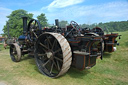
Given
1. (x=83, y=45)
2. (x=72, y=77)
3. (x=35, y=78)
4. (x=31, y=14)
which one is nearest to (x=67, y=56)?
(x=83, y=45)

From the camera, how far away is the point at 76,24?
4398mm

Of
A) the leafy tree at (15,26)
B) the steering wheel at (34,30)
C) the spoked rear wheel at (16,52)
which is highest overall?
the leafy tree at (15,26)

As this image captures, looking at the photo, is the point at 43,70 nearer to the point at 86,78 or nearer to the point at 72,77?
the point at 72,77

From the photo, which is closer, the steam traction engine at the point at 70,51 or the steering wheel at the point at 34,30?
the steam traction engine at the point at 70,51

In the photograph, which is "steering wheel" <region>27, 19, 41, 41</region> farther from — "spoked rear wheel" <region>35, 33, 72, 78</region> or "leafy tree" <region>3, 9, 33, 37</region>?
"leafy tree" <region>3, 9, 33, 37</region>

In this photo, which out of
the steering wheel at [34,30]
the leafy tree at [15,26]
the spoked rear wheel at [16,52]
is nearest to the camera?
the steering wheel at [34,30]

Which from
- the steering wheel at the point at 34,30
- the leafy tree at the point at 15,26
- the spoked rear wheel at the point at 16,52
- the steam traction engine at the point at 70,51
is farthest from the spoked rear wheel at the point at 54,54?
the leafy tree at the point at 15,26

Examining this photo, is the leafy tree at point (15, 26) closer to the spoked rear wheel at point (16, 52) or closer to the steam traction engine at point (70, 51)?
the spoked rear wheel at point (16, 52)

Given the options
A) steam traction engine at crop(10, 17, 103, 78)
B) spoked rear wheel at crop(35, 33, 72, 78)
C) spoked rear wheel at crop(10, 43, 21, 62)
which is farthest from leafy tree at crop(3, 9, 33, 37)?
steam traction engine at crop(10, 17, 103, 78)

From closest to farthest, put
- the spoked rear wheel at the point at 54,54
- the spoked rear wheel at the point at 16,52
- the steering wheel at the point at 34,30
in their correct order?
1. the spoked rear wheel at the point at 54,54
2. the steering wheel at the point at 34,30
3. the spoked rear wheel at the point at 16,52

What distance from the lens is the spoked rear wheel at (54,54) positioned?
10.3 feet

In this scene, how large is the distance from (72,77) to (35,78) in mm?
1304

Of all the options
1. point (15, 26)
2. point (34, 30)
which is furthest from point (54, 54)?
point (15, 26)

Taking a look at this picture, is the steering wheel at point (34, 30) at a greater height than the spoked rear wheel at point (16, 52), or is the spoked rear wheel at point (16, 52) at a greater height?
the steering wheel at point (34, 30)
